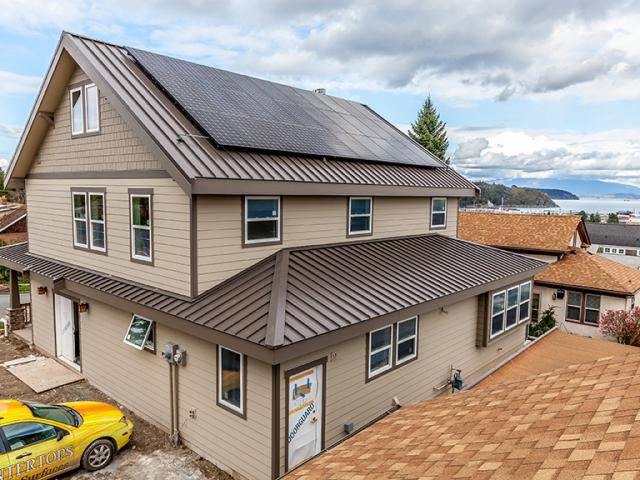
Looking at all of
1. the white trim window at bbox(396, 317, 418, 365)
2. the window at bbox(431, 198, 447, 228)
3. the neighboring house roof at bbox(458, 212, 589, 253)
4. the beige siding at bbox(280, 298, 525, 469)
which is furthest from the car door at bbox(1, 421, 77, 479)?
the neighboring house roof at bbox(458, 212, 589, 253)

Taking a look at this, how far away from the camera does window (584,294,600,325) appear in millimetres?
19750

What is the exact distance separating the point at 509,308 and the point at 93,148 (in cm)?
1349

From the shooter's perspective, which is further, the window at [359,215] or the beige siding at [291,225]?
the window at [359,215]

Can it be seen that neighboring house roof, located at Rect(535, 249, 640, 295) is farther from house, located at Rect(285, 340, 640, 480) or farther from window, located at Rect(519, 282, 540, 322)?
house, located at Rect(285, 340, 640, 480)

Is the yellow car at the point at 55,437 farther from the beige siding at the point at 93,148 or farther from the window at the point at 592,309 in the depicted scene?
the window at the point at 592,309

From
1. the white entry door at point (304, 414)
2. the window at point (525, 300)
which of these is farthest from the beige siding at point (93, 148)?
the window at point (525, 300)

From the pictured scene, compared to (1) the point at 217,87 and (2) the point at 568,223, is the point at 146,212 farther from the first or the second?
(2) the point at 568,223

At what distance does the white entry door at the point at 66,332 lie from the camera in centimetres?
1357

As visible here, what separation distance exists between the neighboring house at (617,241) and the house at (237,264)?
32025mm

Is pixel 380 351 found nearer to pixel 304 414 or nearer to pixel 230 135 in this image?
pixel 304 414

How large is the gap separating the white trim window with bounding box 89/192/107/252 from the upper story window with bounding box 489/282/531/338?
11284 millimetres

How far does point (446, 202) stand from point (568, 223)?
10341 mm

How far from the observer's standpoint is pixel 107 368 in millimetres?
11773

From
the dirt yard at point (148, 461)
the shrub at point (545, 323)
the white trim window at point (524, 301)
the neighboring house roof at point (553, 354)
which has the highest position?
the white trim window at point (524, 301)
